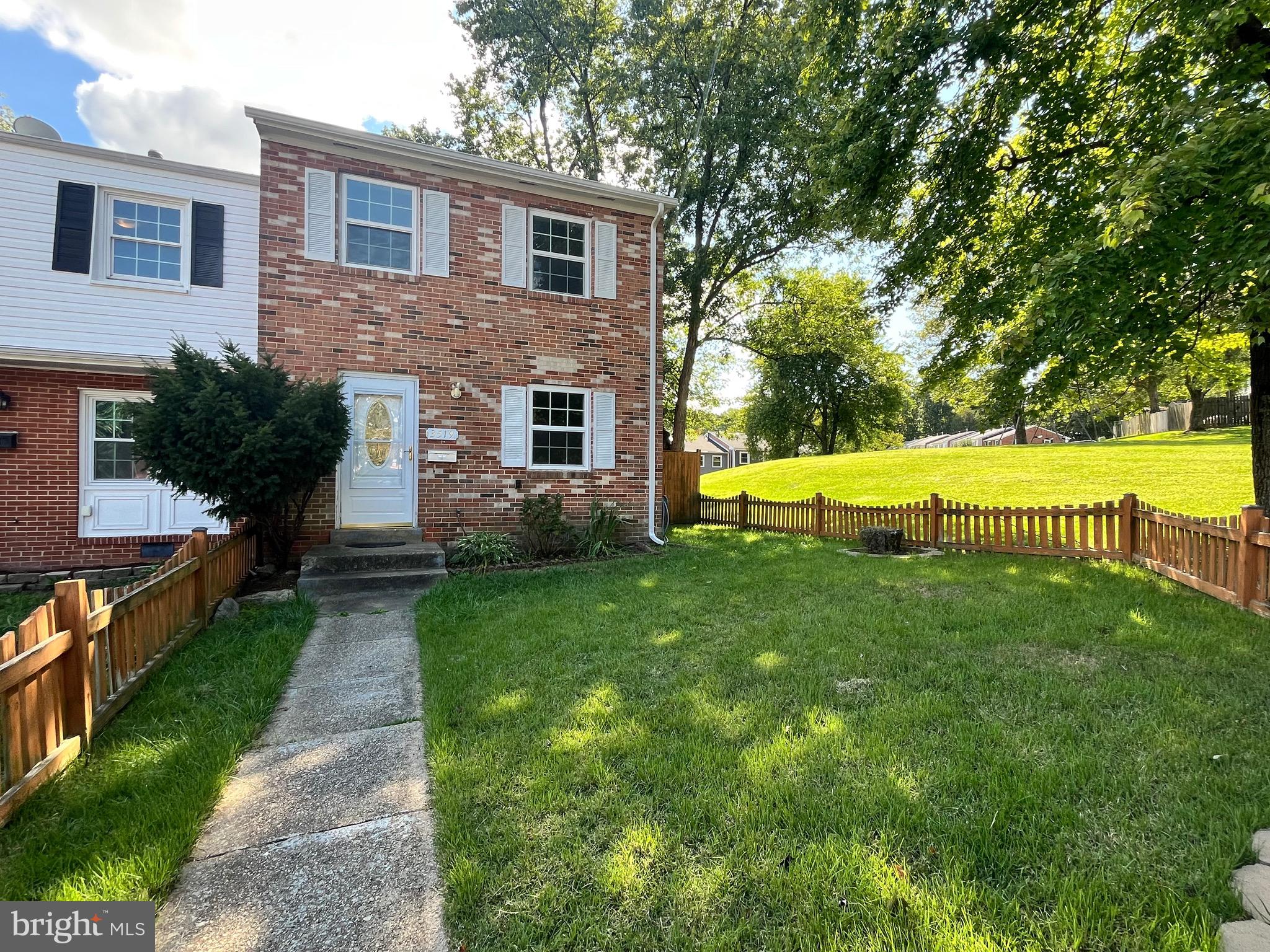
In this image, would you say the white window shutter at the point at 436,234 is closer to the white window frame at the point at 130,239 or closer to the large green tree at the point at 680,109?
the white window frame at the point at 130,239

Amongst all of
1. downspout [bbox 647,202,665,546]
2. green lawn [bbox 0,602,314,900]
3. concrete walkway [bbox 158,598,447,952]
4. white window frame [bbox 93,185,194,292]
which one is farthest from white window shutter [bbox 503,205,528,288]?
concrete walkway [bbox 158,598,447,952]

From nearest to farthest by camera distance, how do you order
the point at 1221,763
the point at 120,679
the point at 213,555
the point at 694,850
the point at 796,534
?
the point at 694,850 → the point at 1221,763 → the point at 120,679 → the point at 213,555 → the point at 796,534

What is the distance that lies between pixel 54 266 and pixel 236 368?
13.0 feet

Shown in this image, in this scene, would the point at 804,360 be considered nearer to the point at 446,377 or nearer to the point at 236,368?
the point at 446,377

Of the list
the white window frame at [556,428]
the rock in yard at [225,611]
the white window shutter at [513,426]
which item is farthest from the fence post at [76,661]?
the white window frame at [556,428]

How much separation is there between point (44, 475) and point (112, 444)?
82 cm

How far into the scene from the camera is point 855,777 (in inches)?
98.3

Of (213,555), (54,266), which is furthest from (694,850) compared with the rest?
(54,266)

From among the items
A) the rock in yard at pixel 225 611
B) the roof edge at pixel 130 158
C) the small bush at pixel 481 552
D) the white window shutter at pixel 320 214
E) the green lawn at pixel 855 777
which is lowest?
the green lawn at pixel 855 777

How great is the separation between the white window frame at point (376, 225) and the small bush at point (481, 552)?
4.13 meters

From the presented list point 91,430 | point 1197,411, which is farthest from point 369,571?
point 1197,411

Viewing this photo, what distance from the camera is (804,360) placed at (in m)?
16.9

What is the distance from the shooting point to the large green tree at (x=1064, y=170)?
475 centimetres

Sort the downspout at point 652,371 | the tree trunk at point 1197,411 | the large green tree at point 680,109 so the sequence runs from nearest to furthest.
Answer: the downspout at point 652,371 → the large green tree at point 680,109 → the tree trunk at point 1197,411
